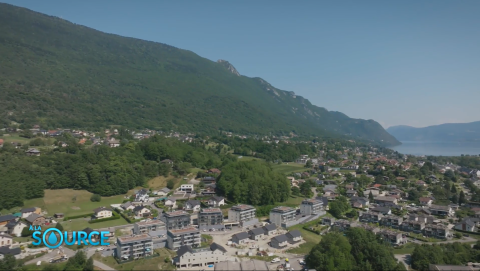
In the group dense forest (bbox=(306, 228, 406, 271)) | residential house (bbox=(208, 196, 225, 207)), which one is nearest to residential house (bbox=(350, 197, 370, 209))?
residential house (bbox=(208, 196, 225, 207))

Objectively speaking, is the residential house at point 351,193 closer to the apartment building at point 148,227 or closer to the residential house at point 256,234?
the residential house at point 256,234

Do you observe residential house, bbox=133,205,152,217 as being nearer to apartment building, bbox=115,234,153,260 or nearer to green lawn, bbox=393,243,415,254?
apartment building, bbox=115,234,153,260

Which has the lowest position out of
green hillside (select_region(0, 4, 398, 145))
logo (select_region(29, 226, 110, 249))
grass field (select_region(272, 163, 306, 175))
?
logo (select_region(29, 226, 110, 249))

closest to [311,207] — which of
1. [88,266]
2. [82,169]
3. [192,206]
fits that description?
[192,206]

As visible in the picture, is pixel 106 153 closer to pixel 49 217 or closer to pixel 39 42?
pixel 49 217

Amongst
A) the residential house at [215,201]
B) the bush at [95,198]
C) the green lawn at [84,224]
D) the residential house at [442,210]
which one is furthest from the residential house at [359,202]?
the bush at [95,198]

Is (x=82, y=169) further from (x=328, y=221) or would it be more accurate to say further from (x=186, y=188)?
(x=328, y=221)
